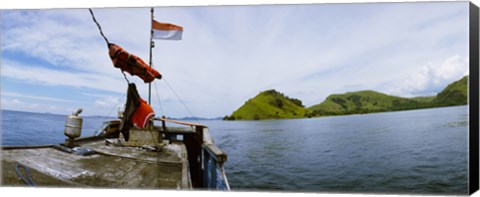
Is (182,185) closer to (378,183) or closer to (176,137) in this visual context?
(378,183)

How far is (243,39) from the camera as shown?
4.89m

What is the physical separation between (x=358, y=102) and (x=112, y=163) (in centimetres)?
351

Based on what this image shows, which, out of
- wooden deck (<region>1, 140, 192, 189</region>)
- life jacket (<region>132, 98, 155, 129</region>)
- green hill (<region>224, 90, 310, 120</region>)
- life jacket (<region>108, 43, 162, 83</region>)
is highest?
life jacket (<region>108, 43, 162, 83</region>)

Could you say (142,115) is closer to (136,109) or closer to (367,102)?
(136,109)

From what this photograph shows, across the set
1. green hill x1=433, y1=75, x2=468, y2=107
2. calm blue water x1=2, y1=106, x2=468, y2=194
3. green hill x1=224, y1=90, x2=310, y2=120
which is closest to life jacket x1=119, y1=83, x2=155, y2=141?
calm blue water x1=2, y1=106, x2=468, y2=194

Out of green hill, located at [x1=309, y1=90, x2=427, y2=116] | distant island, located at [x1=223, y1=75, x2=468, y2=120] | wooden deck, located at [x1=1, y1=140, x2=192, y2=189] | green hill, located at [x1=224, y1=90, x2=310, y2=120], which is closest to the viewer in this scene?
wooden deck, located at [x1=1, y1=140, x2=192, y2=189]

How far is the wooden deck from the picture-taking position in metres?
3.80

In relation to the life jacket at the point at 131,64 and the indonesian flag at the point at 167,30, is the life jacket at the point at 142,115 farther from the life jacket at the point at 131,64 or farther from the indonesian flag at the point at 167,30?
the indonesian flag at the point at 167,30

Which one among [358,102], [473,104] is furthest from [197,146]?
[473,104]

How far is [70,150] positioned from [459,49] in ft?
17.2

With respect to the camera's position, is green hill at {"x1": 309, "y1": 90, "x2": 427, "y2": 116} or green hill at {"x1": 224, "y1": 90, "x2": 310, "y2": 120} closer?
green hill at {"x1": 309, "y1": 90, "x2": 427, "y2": 116}

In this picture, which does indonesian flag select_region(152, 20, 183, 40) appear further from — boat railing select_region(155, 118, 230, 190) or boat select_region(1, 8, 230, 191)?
boat railing select_region(155, 118, 230, 190)

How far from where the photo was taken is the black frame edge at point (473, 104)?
3838 mm

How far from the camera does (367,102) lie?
5.23 metres
